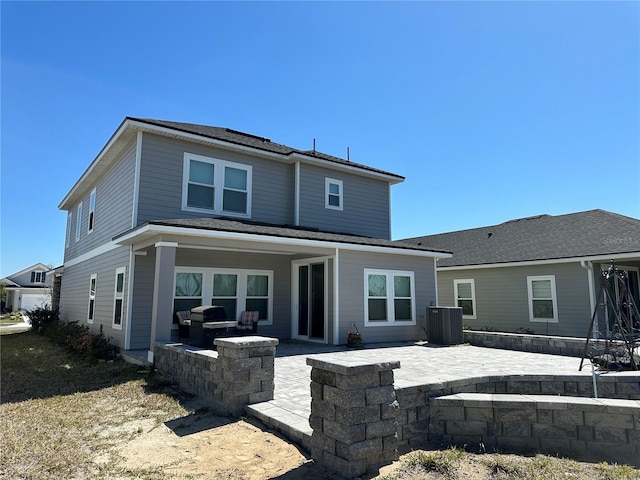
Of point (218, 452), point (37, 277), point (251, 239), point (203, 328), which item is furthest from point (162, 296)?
point (37, 277)

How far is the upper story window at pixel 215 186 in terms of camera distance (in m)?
10.8

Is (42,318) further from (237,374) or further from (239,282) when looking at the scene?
(237,374)

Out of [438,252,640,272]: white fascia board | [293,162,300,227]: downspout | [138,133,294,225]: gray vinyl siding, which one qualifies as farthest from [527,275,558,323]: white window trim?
[138,133,294,225]: gray vinyl siding

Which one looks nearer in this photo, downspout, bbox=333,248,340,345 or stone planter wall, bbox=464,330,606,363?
stone planter wall, bbox=464,330,606,363

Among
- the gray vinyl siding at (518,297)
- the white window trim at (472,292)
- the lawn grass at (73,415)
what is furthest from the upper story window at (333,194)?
the lawn grass at (73,415)

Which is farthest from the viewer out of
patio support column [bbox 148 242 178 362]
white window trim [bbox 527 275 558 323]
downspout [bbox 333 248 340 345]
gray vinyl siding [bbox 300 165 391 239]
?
white window trim [bbox 527 275 558 323]

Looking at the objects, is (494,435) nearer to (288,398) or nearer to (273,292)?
(288,398)

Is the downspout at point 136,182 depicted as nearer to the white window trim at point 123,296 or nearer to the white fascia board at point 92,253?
the white fascia board at point 92,253

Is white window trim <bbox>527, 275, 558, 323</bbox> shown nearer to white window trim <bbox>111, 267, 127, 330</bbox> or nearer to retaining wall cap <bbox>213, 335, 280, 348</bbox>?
retaining wall cap <bbox>213, 335, 280, 348</bbox>

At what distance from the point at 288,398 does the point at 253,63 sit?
922cm

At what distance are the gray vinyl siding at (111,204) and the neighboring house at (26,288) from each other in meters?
31.2

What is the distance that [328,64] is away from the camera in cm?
1169

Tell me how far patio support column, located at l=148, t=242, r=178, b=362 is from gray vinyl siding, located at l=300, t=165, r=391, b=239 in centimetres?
543

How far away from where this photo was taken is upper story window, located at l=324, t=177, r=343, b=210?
44.2ft
